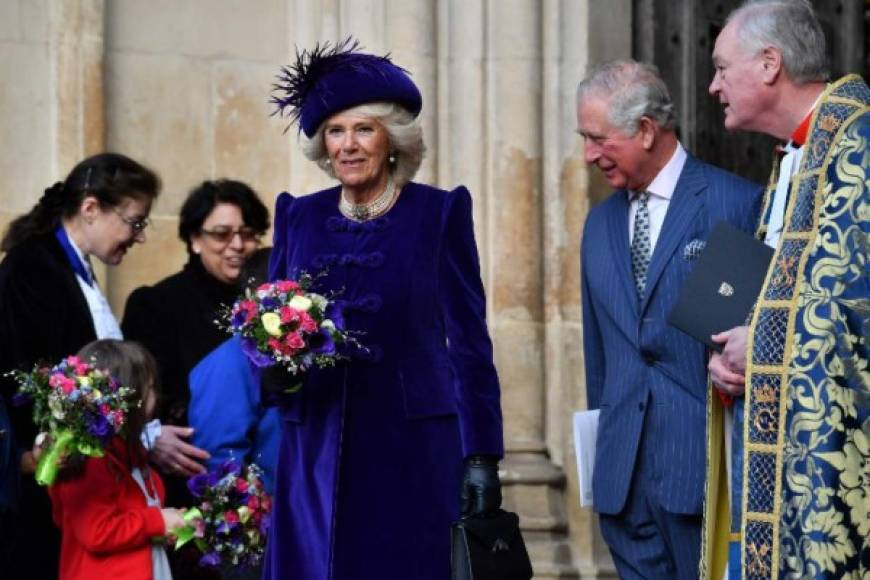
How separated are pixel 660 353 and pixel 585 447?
411 millimetres

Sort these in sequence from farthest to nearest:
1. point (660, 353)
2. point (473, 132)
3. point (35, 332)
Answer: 1. point (473, 132)
2. point (35, 332)
3. point (660, 353)

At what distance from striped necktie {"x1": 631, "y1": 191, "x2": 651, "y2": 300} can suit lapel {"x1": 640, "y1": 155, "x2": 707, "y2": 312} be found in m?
0.06

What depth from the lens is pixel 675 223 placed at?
5.85 m

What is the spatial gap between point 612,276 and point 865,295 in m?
1.28

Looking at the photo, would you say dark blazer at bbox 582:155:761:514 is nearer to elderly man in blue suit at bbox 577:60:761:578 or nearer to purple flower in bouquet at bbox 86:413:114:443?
elderly man in blue suit at bbox 577:60:761:578

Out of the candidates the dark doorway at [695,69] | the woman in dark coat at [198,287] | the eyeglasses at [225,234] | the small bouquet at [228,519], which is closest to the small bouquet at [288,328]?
the small bouquet at [228,519]

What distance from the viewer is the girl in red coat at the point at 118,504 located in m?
6.01

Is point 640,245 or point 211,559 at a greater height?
point 640,245

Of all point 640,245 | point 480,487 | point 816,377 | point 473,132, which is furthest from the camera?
point 473,132

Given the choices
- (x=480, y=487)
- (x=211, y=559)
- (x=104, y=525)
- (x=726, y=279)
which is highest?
(x=726, y=279)

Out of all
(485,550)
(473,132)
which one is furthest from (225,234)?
(485,550)

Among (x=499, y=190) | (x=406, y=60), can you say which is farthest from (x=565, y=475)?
(x=406, y=60)

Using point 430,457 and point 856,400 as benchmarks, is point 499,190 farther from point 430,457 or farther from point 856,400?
point 856,400

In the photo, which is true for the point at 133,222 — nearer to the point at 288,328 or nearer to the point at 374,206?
the point at 374,206
